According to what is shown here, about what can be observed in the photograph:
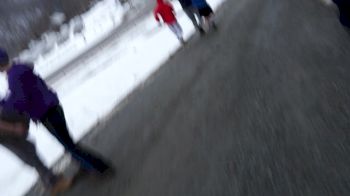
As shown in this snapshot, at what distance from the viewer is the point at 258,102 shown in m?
7.17

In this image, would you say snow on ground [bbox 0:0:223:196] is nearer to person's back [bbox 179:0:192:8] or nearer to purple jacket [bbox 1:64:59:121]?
purple jacket [bbox 1:64:59:121]

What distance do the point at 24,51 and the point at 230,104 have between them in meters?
25.4

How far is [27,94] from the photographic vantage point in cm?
602

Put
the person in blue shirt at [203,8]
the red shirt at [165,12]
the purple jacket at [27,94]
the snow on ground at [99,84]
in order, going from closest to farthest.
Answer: the purple jacket at [27,94], the snow on ground at [99,84], the person in blue shirt at [203,8], the red shirt at [165,12]

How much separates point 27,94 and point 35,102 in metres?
0.14

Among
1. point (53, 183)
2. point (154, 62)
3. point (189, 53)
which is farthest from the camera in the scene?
point (154, 62)

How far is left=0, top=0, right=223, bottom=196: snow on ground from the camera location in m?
8.59

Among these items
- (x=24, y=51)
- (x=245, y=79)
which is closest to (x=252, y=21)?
(x=245, y=79)

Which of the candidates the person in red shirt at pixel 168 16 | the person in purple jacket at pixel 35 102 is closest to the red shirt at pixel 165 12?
the person in red shirt at pixel 168 16

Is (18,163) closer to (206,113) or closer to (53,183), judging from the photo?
(53,183)

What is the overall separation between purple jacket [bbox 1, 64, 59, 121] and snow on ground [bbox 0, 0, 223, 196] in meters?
0.77

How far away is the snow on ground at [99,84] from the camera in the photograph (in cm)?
859

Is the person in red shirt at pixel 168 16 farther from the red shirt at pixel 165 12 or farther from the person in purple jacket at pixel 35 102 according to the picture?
the person in purple jacket at pixel 35 102

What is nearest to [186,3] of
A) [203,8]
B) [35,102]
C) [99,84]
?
[203,8]
